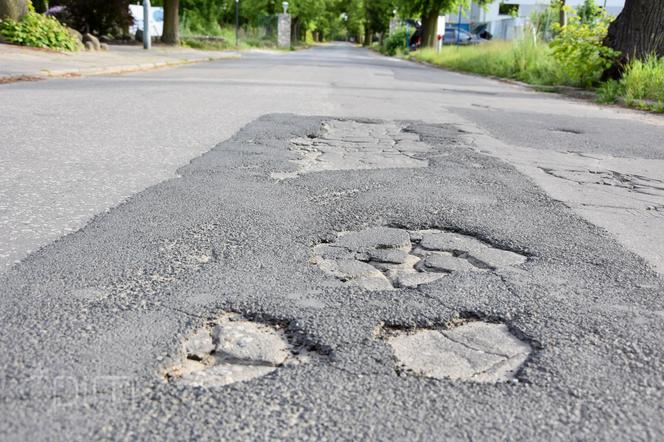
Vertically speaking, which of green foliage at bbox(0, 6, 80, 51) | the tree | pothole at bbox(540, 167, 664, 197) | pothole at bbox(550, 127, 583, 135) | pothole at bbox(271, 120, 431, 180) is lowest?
pothole at bbox(540, 167, 664, 197)

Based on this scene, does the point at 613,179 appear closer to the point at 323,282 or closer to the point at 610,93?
the point at 323,282

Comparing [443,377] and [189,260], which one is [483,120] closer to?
[189,260]

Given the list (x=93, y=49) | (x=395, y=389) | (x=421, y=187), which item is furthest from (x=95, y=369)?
(x=93, y=49)

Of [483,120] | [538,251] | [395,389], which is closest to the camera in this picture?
[395,389]

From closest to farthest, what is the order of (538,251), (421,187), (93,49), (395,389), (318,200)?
(395,389) < (538,251) < (318,200) < (421,187) < (93,49)

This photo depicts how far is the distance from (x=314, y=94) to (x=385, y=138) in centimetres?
462

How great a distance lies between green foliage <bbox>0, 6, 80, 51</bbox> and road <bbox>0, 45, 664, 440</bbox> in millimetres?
11617

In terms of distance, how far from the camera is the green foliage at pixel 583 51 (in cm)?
1377

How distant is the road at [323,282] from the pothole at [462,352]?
17 mm

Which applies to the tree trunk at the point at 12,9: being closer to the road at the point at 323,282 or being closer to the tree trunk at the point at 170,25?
the tree trunk at the point at 170,25

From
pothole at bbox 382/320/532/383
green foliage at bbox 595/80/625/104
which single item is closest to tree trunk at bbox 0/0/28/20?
green foliage at bbox 595/80/625/104

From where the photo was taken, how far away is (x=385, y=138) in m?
6.42

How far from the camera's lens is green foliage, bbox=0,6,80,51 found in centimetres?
1605

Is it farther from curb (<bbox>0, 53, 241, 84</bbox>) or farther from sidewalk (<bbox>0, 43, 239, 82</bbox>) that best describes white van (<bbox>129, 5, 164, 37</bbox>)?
sidewalk (<bbox>0, 43, 239, 82</bbox>)
